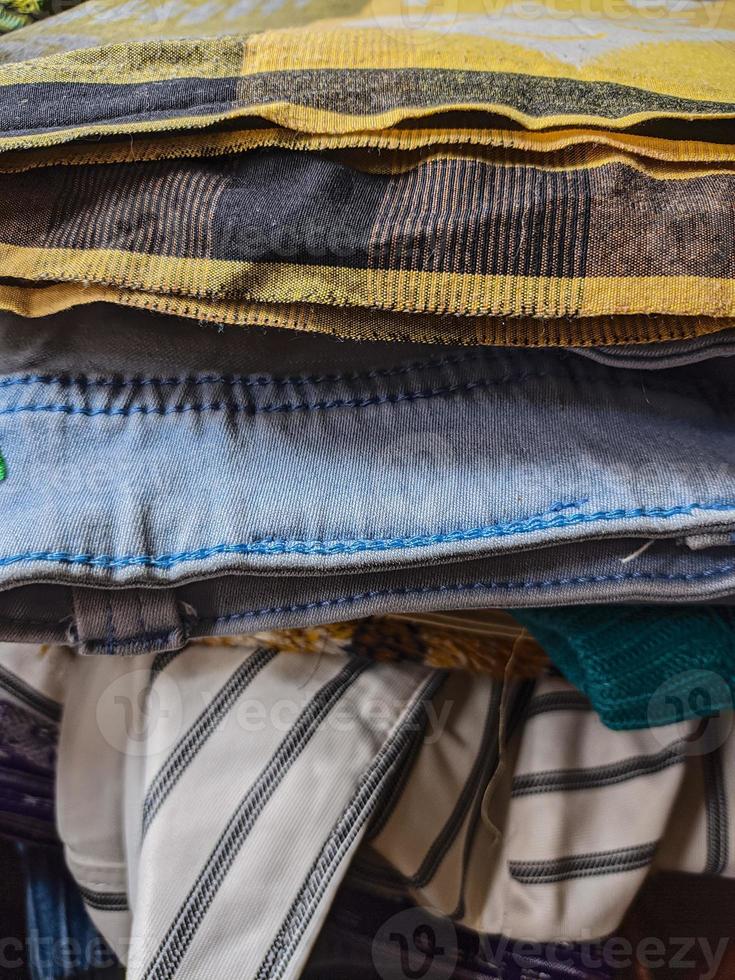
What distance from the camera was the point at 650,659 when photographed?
0.26 metres

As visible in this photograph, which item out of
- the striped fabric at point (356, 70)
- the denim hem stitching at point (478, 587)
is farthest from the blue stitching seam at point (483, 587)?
the striped fabric at point (356, 70)

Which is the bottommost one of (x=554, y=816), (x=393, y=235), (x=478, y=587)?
(x=554, y=816)

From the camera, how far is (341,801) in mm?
271

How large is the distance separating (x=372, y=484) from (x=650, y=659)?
12 cm

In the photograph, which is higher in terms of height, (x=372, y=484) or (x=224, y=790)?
(x=372, y=484)

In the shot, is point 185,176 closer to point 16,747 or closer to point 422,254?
point 422,254

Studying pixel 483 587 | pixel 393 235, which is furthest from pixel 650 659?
pixel 393 235

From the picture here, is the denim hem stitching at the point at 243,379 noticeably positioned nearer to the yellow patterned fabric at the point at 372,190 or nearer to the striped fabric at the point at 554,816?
the yellow patterned fabric at the point at 372,190

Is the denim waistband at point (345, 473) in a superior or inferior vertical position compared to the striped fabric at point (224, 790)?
superior

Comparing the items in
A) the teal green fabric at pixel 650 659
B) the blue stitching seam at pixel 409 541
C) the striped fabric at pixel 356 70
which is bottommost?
the teal green fabric at pixel 650 659

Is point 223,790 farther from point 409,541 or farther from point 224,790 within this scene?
point 409,541

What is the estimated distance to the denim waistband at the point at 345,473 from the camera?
228mm

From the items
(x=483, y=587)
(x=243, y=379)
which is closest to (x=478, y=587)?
(x=483, y=587)

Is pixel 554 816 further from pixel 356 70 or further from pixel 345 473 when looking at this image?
pixel 356 70
